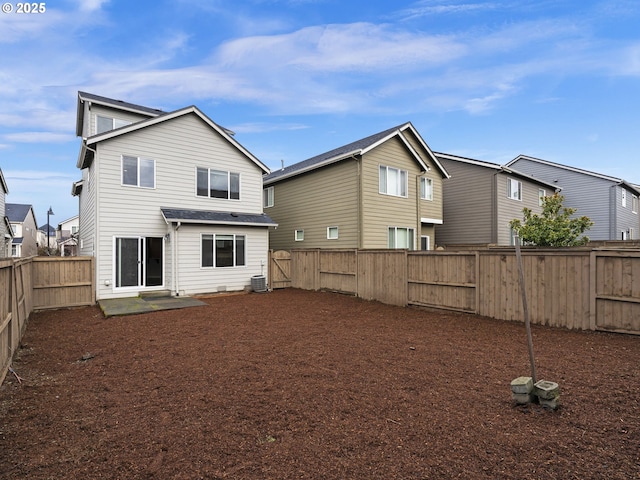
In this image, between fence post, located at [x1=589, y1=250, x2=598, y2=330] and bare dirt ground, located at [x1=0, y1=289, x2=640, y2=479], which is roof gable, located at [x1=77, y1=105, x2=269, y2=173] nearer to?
bare dirt ground, located at [x1=0, y1=289, x2=640, y2=479]

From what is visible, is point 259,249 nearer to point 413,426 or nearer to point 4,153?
point 413,426

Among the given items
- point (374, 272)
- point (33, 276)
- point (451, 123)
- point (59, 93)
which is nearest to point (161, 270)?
point (33, 276)

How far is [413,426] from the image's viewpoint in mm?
3225

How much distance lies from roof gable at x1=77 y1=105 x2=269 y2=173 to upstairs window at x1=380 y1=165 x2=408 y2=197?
5842 mm

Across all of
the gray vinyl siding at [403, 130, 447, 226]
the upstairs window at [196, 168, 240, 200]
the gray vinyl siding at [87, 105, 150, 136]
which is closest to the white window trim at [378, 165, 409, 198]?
the gray vinyl siding at [403, 130, 447, 226]

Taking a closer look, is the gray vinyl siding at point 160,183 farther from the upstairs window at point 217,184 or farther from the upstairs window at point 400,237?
the upstairs window at point 400,237

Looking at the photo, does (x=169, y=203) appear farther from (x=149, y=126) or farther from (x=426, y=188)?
(x=426, y=188)

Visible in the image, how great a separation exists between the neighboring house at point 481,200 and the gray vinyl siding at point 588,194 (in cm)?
635

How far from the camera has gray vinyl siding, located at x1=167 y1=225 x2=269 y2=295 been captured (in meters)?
12.7

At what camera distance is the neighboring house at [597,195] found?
24625mm

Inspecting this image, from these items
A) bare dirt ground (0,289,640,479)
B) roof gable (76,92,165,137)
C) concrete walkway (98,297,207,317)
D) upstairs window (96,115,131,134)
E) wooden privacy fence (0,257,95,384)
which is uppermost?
roof gable (76,92,165,137)

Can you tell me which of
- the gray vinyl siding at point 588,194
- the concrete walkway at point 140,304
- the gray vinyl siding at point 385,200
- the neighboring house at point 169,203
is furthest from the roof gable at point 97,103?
the gray vinyl siding at point 588,194

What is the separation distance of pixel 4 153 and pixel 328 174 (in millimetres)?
17657

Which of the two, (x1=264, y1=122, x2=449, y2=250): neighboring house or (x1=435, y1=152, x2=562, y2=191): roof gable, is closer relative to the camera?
(x1=264, y1=122, x2=449, y2=250): neighboring house
